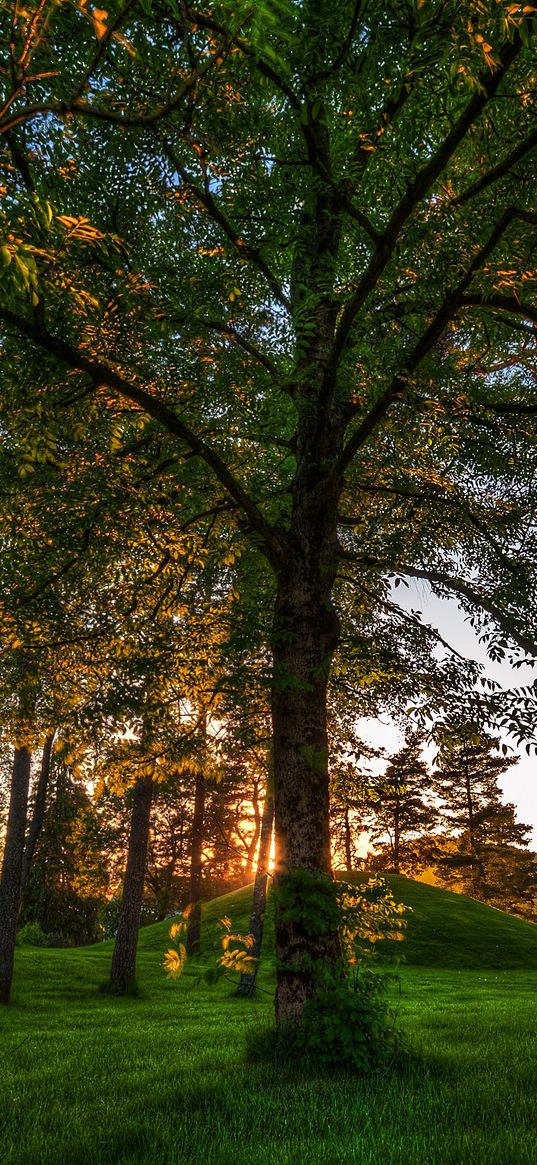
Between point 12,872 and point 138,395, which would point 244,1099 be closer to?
point 138,395

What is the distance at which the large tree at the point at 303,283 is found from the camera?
16.8 ft

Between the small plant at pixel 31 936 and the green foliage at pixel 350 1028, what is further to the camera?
the small plant at pixel 31 936

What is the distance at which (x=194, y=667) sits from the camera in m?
9.53

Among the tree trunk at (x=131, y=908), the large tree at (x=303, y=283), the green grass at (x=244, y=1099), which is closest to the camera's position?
the green grass at (x=244, y=1099)

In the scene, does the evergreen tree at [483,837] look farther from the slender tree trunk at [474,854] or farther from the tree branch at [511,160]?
the tree branch at [511,160]

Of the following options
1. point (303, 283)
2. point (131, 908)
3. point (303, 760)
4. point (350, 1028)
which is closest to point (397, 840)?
point (131, 908)

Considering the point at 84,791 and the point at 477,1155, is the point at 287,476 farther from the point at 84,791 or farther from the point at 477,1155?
the point at 84,791

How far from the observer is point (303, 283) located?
26.1 ft

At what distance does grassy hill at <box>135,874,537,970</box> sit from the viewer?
28.4 meters

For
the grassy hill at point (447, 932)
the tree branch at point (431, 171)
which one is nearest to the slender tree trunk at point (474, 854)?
the grassy hill at point (447, 932)

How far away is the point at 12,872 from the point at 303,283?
1482cm

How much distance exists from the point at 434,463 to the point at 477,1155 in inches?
324

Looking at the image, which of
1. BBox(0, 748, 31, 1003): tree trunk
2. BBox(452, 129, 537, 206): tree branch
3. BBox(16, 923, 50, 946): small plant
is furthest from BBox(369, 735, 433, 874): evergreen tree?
BBox(452, 129, 537, 206): tree branch

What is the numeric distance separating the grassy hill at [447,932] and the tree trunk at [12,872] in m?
13.9
